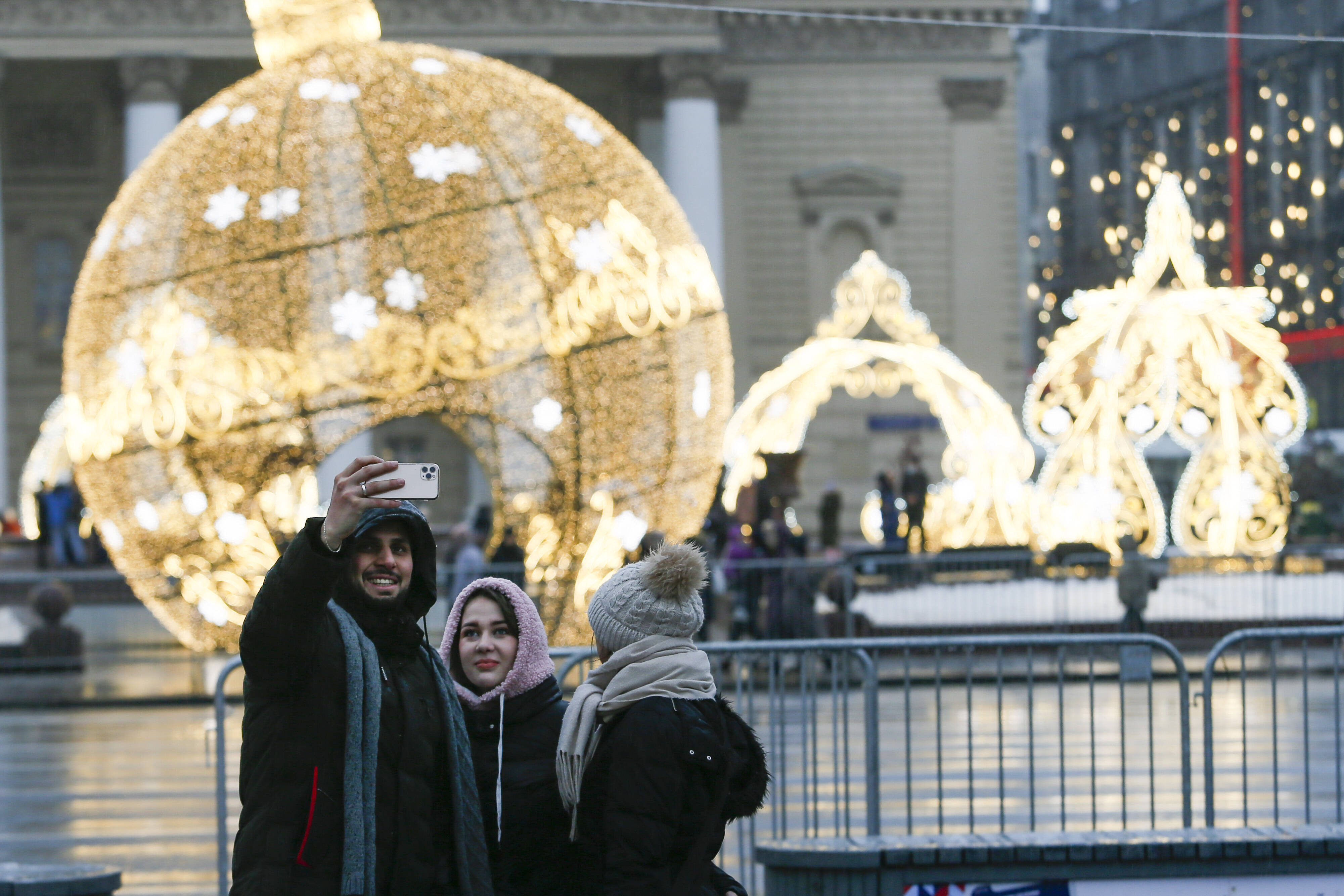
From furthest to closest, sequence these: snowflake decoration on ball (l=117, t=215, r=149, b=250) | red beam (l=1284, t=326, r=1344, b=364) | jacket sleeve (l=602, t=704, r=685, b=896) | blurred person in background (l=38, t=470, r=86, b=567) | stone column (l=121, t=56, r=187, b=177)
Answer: red beam (l=1284, t=326, r=1344, b=364), stone column (l=121, t=56, r=187, b=177), blurred person in background (l=38, t=470, r=86, b=567), snowflake decoration on ball (l=117, t=215, r=149, b=250), jacket sleeve (l=602, t=704, r=685, b=896)

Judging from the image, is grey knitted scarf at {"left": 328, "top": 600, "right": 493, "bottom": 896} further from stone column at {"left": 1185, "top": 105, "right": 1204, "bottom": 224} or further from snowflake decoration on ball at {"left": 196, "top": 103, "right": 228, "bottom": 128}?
stone column at {"left": 1185, "top": 105, "right": 1204, "bottom": 224}

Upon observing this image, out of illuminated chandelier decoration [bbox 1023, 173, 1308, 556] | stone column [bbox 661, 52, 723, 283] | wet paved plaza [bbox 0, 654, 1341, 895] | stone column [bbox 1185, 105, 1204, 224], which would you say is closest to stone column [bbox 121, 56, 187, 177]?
stone column [bbox 661, 52, 723, 283]

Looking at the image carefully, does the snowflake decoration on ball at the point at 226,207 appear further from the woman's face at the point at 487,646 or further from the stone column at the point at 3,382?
the stone column at the point at 3,382

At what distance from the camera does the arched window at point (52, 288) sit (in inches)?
1709

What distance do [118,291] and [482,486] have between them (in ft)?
98.3

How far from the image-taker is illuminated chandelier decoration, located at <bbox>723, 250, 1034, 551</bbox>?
2133cm

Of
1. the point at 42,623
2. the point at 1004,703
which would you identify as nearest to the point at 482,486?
the point at 42,623

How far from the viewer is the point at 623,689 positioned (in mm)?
4152

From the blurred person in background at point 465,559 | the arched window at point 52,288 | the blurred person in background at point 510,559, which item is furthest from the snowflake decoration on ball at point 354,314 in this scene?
the arched window at point 52,288

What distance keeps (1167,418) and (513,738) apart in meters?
17.5

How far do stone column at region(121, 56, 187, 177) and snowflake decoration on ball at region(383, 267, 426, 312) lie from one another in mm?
30167

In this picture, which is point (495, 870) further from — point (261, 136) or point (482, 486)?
point (482, 486)

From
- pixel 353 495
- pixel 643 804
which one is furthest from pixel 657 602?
pixel 353 495

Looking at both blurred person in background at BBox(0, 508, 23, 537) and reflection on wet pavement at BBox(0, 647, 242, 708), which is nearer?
reflection on wet pavement at BBox(0, 647, 242, 708)
